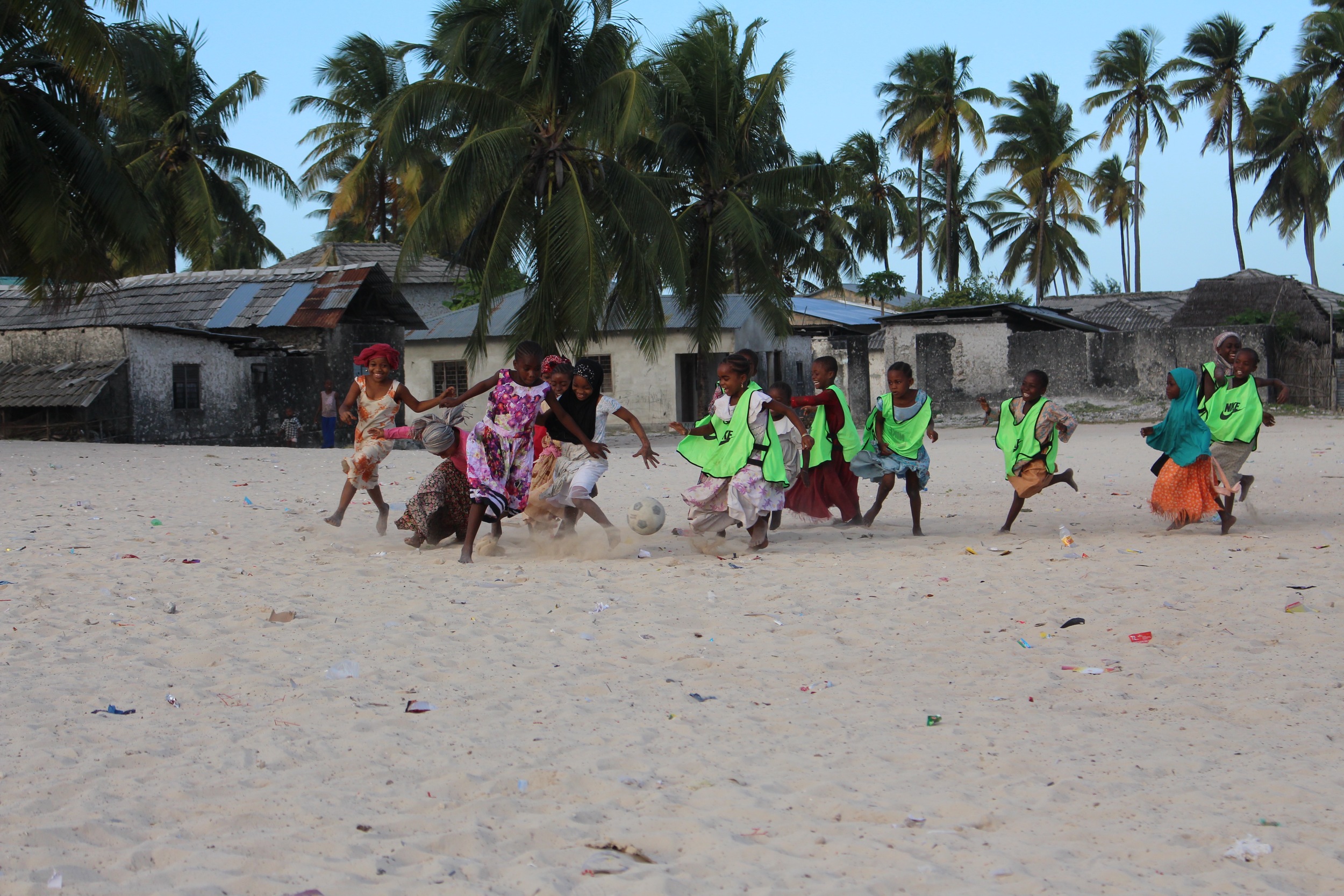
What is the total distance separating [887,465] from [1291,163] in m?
36.6

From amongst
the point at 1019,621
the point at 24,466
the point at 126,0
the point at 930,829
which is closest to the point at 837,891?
the point at 930,829

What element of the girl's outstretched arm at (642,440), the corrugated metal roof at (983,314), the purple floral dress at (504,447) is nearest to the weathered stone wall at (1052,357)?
the corrugated metal roof at (983,314)

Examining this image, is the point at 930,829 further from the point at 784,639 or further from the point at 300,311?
the point at 300,311

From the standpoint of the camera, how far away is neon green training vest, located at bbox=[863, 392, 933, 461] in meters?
9.02

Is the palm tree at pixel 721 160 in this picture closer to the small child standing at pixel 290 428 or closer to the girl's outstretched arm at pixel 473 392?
the small child standing at pixel 290 428

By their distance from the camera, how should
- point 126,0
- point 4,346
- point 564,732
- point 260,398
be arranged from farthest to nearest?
point 260,398 < point 4,346 < point 126,0 < point 564,732

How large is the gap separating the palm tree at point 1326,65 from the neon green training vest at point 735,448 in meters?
29.7

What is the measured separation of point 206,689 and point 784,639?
2.56 meters

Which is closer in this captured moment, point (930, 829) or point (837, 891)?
point (837, 891)

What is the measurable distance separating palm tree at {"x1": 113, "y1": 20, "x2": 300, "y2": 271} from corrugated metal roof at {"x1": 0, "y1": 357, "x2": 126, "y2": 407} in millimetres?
5127

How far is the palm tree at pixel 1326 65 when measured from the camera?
3116cm

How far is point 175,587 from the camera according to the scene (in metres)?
6.18

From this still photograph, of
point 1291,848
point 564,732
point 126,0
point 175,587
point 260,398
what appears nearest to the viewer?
point 1291,848

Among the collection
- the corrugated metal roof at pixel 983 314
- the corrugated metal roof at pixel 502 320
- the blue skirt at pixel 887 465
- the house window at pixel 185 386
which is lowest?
the blue skirt at pixel 887 465
